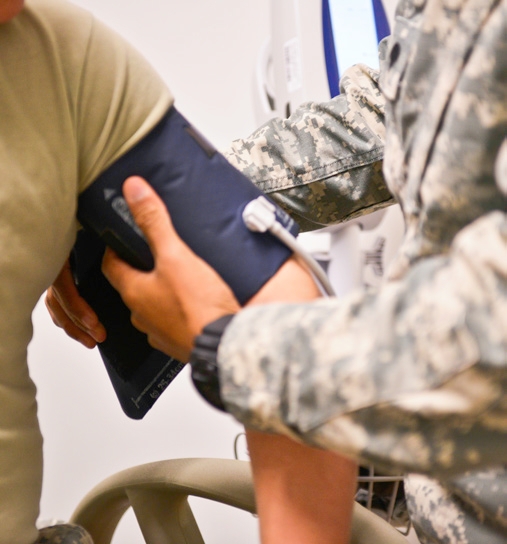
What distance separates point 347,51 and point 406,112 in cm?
80

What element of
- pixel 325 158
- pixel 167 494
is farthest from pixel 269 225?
pixel 167 494

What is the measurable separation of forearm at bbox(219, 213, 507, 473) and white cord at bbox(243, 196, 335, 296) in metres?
0.11

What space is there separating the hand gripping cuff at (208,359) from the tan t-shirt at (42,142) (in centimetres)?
18

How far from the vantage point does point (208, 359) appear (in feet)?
1.68

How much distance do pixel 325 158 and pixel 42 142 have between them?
16.5 inches

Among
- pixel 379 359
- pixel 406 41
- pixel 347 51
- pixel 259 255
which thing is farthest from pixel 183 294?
pixel 347 51

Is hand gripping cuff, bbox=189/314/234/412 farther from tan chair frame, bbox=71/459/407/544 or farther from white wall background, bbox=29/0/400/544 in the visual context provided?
white wall background, bbox=29/0/400/544

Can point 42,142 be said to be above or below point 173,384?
above

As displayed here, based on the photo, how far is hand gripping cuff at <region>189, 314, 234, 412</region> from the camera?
20.1 inches

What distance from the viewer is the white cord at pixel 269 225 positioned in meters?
0.57

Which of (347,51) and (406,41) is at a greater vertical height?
(406,41)

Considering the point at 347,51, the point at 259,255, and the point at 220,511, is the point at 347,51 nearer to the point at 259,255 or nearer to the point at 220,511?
the point at 259,255

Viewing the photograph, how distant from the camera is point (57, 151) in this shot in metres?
0.56

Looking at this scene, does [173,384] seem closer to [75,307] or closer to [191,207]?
[75,307]
